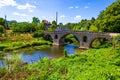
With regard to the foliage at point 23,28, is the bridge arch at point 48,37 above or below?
below

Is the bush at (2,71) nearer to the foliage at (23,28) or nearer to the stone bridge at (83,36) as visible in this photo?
the stone bridge at (83,36)

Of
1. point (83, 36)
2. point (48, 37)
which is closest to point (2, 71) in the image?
point (83, 36)

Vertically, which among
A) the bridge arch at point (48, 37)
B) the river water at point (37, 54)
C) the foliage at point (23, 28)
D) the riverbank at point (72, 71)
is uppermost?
the foliage at point (23, 28)

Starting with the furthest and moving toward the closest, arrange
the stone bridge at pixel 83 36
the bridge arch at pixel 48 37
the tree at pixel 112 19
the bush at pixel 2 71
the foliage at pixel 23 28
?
the foliage at pixel 23 28 → the bridge arch at pixel 48 37 → the tree at pixel 112 19 → the stone bridge at pixel 83 36 → the bush at pixel 2 71

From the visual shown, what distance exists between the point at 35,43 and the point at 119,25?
25851 millimetres

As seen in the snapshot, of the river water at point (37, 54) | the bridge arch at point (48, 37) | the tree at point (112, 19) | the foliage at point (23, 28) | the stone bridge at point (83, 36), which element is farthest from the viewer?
the foliage at point (23, 28)

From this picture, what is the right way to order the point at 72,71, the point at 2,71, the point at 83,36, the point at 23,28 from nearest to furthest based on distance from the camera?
the point at 2,71 → the point at 72,71 → the point at 83,36 → the point at 23,28

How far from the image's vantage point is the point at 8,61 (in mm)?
29422

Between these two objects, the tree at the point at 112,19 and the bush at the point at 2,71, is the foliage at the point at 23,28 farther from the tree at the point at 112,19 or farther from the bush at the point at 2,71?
the bush at the point at 2,71

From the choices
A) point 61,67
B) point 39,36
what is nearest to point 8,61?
point 61,67

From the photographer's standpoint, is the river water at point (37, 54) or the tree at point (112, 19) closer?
the river water at point (37, 54)

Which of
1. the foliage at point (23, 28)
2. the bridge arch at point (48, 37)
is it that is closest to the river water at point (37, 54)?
the bridge arch at point (48, 37)

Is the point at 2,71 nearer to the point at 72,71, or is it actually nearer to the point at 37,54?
the point at 72,71

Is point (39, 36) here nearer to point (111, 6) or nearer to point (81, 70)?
point (111, 6)
